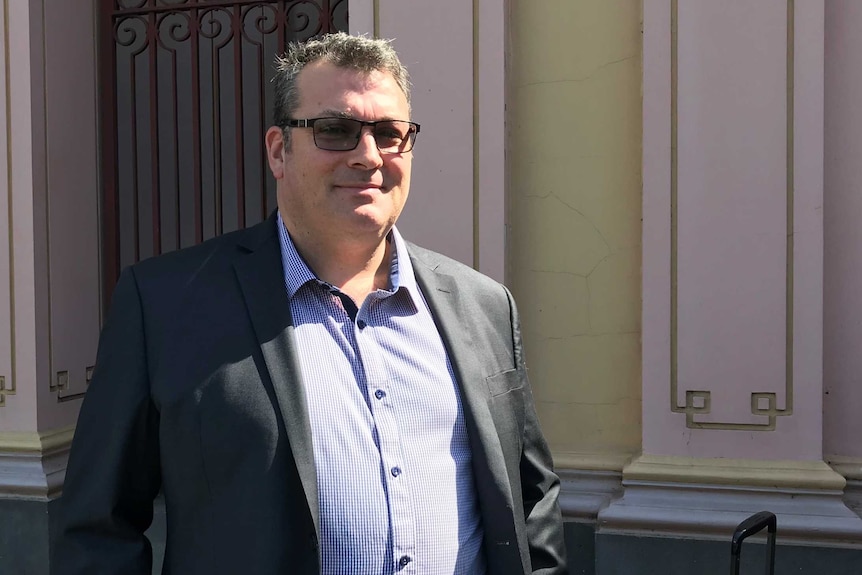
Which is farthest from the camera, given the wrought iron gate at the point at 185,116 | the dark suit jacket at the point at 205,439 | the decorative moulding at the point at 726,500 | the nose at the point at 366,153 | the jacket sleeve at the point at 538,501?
the wrought iron gate at the point at 185,116

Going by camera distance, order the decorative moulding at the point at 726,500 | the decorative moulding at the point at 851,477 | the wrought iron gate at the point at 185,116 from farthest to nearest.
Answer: the wrought iron gate at the point at 185,116
the decorative moulding at the point at 851,477
the decorative moulding at the point at 726,500

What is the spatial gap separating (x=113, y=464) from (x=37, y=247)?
8.99 ft

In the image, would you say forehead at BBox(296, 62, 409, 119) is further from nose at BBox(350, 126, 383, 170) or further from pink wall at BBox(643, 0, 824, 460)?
pink wall at BBox(643, 0, 824, 460)

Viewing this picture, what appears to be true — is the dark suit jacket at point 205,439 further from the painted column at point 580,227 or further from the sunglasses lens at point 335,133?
the painted column at point 580,227

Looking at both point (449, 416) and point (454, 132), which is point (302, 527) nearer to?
point (449, 416)

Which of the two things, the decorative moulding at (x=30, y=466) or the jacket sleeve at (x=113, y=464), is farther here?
the decorative moulding at (x=30, y=466)

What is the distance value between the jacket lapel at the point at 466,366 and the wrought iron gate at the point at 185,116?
2.36 meters

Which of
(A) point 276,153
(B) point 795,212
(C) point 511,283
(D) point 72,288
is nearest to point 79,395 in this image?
(D) point 72,288

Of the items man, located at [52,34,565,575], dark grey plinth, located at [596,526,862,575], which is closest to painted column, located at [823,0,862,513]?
dark grey plinth, located at [596,526,862,575]

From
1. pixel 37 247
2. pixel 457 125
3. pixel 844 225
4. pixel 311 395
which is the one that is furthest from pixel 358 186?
pixel 37 247

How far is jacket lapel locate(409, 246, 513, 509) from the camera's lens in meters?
1.92

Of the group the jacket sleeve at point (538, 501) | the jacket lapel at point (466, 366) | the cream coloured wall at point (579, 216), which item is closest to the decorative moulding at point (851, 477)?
the cream coloured wall at point (579, 216)

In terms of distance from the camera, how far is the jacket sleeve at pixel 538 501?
2129mm

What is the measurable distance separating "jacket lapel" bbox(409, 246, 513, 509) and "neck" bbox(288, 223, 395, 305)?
0.16 metres
